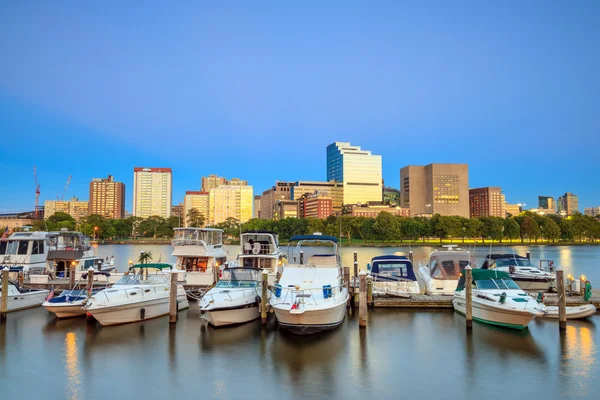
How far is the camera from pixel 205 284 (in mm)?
35562

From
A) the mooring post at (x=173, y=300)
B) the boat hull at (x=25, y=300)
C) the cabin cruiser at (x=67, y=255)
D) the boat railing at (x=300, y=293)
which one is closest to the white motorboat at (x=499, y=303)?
the boat railing at (x=300, y=293)

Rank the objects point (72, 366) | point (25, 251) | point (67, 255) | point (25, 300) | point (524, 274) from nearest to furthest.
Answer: point (72, 366) → point (25, 300) → point (524, 274) → point (67, 255) → point (25, 251)

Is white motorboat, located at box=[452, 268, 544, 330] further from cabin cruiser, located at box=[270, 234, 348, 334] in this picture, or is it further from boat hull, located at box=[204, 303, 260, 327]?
boat hull, located at box=[204, 303, 260, 327]

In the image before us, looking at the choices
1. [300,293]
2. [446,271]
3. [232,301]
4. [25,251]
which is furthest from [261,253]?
[25,251]

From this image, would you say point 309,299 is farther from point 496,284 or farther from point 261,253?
point 261,253

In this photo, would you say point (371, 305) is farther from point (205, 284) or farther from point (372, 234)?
point (372, 234)

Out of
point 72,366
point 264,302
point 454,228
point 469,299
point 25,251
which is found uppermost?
point 454,228

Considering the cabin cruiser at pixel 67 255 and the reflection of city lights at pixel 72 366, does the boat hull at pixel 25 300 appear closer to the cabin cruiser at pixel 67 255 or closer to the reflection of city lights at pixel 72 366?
the cabin cruiser at pixel 67 255

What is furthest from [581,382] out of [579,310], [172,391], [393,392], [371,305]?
[172,391]

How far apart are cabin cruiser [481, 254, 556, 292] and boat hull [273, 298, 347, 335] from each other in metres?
18.8

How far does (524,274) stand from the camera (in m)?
35.6

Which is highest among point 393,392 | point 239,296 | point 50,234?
point 50,234

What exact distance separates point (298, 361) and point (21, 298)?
64.4ft

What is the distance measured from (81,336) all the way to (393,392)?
16.0 metres
